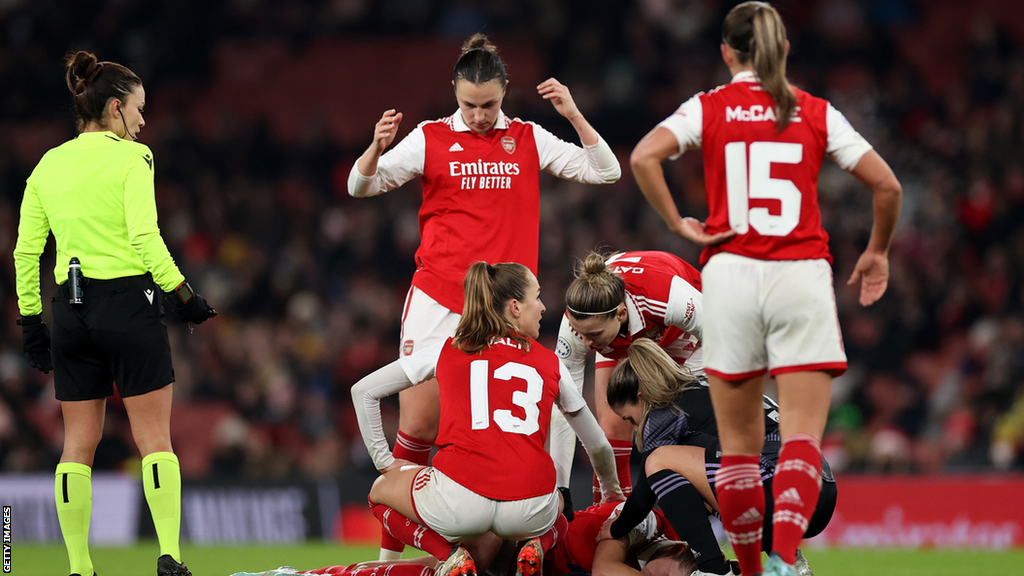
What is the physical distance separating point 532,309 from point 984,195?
10675 millimetres

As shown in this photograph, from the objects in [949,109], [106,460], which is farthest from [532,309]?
[949,109]

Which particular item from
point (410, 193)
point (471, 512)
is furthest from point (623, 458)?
point (410, 193)

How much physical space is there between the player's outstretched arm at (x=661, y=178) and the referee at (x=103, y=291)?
2.18 m

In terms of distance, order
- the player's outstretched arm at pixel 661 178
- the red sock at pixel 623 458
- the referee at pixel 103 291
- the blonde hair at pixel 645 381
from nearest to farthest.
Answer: the player's outstretched arm at pixel 661 178 → the referee at pixel 103 291 → the blonde hair at pixel 645 381 → the red sock at pixel 623 458

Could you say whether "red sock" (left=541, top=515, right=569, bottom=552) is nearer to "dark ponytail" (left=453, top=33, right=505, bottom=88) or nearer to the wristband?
the wristband

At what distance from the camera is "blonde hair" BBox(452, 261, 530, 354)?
15.8 ft

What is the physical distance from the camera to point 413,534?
4977 mm

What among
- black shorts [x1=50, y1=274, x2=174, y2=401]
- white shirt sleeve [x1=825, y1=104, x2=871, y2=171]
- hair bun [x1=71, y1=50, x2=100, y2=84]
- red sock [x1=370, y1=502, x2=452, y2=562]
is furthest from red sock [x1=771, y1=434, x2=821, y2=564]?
hair bun [x1=71, y1=50, x2=100, y2=84]

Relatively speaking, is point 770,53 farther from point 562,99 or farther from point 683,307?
point 683,307

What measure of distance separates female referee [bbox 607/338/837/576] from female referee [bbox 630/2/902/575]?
28.6 inches

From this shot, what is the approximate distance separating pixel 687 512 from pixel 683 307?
128 cm

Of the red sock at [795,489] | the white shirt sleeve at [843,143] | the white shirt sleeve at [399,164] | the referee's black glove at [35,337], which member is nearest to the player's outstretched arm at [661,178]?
the white shirt sleeve at [843,143]

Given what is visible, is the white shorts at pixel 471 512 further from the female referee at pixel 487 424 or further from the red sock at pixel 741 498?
the red sock at pixel 741 498

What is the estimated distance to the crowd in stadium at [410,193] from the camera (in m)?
12.5
